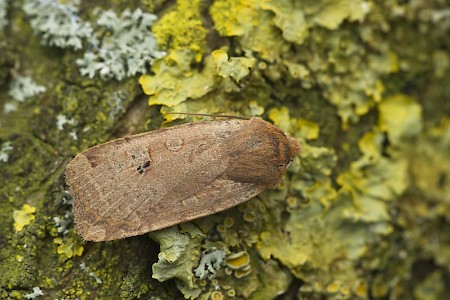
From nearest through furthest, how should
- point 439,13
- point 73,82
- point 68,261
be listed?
point 68,261 < point 73,82 < point 439,13

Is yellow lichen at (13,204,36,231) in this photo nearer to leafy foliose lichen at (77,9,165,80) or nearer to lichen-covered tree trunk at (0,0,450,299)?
lichen-covered tree trunk at (0,0,450,299)

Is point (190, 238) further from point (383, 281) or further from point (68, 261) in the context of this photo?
point (383, 281)

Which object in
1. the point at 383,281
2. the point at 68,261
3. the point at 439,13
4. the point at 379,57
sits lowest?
the point at 383,281

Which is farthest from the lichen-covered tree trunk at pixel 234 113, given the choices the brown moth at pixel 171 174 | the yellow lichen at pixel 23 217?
the brown moth at pixel 171 174

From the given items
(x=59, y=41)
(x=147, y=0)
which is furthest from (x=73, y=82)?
(x=147, y=0)

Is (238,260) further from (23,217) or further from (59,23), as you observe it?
(59,23)

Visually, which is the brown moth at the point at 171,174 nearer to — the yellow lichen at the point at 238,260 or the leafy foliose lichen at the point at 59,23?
the yellow lichen at the point at 238,260

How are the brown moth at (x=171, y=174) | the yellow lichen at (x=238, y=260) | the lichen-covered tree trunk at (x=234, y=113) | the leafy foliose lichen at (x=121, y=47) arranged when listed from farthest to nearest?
the leafy foliose lichen at (x=121, y=47) < the yellow lichen at (x=238, y=260) < the lichen-covered tree trunk at (x=234, y=113) < the brown moth at (x=171, y=174)
